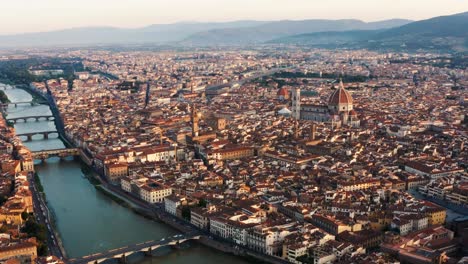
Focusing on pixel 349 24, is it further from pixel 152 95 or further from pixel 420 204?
pixel 420 204

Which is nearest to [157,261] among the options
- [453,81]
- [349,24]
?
[453,81]

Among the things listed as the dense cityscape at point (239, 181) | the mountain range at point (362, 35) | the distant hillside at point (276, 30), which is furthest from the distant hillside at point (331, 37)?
the dense cityscape at point (239, 181)

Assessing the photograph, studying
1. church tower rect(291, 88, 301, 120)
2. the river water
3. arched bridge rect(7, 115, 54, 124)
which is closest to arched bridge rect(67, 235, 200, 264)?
the river water

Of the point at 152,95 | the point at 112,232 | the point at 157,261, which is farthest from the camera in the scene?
the point at 152,95

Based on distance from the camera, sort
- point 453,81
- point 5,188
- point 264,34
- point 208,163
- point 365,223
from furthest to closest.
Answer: point 264,34, point 453,81, point 208,163, point 5,188, point 365,223

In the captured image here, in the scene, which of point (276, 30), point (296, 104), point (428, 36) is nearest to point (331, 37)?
point (428, 36)

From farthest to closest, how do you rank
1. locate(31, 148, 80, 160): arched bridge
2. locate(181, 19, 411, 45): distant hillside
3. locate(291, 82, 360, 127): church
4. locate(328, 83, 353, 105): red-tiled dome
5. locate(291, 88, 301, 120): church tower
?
locate(181, 19, 411, 45): distant hillside < locate(291, 88, 301, 120): church tower < locate(328, 83, 353, 105): red-tiled dome < locate(291, 82, 360, 127): church < locate(31, 148, 80, 160): arched bridge

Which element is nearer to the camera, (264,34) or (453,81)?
(453,81)

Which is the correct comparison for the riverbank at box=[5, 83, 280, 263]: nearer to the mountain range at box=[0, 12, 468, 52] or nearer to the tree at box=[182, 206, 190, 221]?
the tree at box=[182, 206, 190, 221]
